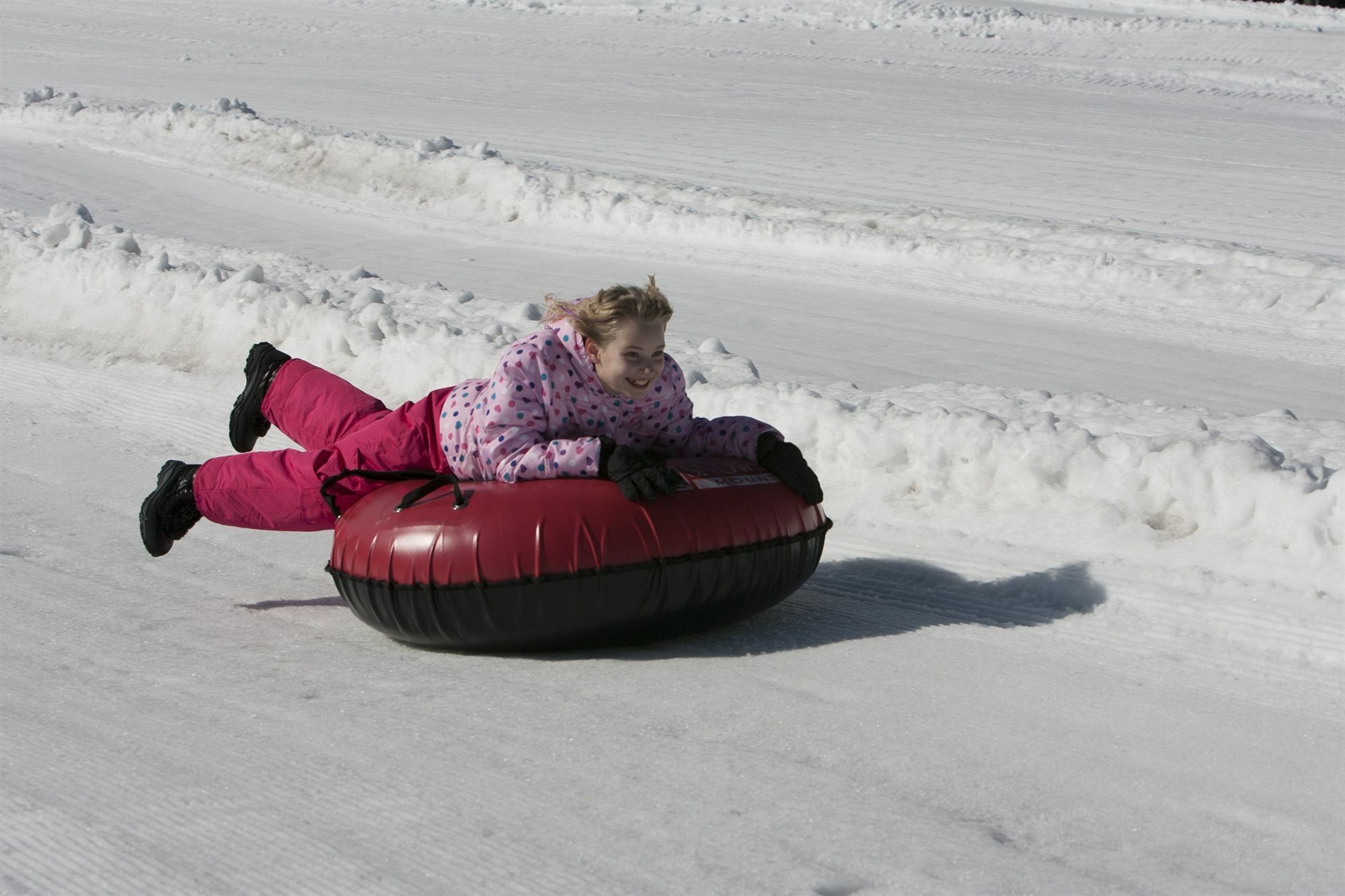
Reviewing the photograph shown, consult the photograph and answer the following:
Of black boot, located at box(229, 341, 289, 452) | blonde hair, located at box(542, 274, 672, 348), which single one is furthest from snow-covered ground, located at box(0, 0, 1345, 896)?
blonde hair, located at box(542, 274, 672, 348)

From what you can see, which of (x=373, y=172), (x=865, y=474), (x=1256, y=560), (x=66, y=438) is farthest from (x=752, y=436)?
(x=373, y=172)

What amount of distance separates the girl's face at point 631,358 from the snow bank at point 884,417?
1.49 m

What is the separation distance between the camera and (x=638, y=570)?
353cm

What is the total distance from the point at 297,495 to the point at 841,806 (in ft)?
6.69

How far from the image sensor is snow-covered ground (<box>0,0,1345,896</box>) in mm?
2670

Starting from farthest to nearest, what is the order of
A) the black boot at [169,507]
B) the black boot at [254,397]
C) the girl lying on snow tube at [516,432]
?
the black boot at [254,397] < the black boot at [169,507] < the girl lying on snow tube at [516,432]

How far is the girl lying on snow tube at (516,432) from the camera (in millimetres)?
3623

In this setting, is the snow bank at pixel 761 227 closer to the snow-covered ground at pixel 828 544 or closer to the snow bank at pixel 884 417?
the snow-covered ground at pixel 828 544

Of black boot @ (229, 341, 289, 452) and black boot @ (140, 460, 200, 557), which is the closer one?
black boot @ (140, 460, 200, 557)

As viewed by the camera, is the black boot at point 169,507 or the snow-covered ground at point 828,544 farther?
the black boot at point 169,507

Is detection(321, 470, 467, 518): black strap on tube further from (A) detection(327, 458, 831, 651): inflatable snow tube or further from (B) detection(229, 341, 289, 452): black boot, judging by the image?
(B) detection(229, 341, 289, 452): black boot

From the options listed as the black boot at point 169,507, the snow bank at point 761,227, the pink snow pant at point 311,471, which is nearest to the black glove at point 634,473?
the pink snow pant at point 311,471

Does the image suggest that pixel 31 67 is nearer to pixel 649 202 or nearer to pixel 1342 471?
pixel 649 202

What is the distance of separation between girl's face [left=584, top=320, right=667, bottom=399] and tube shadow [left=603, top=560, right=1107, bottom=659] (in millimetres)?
725
